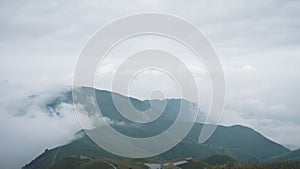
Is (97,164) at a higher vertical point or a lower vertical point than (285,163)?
higher

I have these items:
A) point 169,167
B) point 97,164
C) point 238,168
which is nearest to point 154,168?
point 169,167

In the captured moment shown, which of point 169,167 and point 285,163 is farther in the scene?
point 169,167

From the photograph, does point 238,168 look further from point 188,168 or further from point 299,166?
point 188,168

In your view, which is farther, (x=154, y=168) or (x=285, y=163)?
(x=154, y=168)

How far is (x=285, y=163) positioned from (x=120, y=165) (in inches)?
4982

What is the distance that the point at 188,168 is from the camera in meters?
198

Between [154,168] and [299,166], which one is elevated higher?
[154,168]

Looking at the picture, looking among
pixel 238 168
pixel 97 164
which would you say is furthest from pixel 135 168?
pixel 238 168

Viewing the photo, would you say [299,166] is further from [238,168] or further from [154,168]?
Answer: [154,168]

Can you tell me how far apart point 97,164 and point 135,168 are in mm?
19878

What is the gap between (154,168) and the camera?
19412 centimetres

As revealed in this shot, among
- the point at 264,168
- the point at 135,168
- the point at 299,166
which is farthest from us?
the point at 135,168

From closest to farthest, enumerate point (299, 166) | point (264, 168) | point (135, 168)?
point (299, 166)
point (264, 168)
point (135, 168)

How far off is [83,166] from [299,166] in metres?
146
